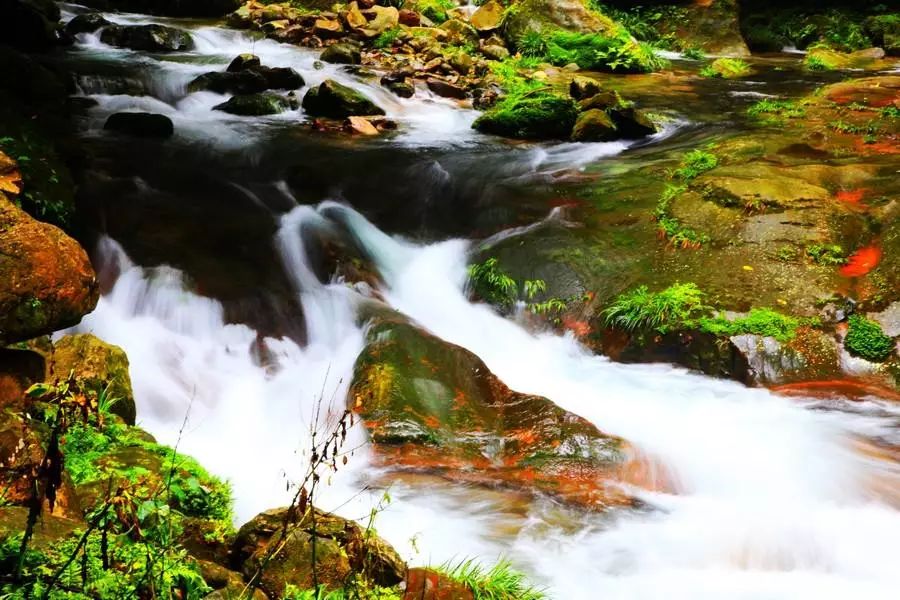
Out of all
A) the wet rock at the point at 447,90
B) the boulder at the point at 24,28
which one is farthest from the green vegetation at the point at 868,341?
the boulder at the point at 24,28

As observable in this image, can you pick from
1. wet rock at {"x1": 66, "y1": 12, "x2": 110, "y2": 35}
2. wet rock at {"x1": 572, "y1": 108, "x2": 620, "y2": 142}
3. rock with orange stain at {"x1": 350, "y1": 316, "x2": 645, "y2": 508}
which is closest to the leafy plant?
rock with orange stain at {"x1": 350, "y1": 316, "x2": 645, "y2": 508}

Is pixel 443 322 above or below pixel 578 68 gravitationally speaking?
below

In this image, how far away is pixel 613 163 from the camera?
11.0 meters

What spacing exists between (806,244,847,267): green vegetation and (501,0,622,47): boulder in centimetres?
1549

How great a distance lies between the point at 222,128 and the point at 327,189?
4000 millimetres

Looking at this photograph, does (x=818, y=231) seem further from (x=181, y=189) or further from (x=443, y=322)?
(x=181, y=189)

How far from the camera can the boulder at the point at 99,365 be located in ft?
16.3

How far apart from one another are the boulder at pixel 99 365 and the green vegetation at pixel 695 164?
24.4ft

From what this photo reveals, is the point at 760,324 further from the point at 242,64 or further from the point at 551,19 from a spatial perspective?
the point at 551,19

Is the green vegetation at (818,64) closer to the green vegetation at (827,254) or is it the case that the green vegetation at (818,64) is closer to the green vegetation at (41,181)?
the green vegetation at (827,254)

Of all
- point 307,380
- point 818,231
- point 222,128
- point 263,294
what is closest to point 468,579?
point 307,380

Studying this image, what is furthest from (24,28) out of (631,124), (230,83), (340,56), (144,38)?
(631,124)

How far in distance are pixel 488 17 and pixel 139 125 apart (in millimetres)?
13778

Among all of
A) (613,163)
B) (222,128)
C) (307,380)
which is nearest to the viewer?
(307,380)
